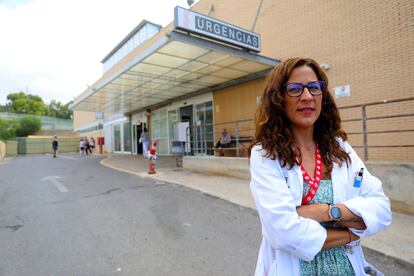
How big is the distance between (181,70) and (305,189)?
892cm

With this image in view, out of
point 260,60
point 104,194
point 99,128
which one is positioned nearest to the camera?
point 104,194

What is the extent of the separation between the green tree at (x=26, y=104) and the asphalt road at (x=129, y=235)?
7345 cm

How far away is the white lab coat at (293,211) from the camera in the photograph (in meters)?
1.19

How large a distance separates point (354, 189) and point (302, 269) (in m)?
0.51

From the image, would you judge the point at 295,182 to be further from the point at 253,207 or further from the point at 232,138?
the point at 232,138

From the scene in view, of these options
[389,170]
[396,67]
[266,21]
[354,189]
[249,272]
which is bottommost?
[249,272]

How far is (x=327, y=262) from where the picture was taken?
1.25 m

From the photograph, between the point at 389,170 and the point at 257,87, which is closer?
the point at 389,170

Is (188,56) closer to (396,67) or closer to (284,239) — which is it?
(396,67)

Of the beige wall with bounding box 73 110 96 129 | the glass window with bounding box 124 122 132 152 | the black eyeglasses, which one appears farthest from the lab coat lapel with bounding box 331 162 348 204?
the beige wall with bounding box 73 110 96 129

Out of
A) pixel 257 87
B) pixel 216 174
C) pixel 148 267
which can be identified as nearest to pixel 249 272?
pixel 148 267

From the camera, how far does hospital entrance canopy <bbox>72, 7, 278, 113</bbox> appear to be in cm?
694

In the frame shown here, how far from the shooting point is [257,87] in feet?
33.8

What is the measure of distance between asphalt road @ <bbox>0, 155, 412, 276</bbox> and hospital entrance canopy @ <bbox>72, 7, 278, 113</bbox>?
4023mm
